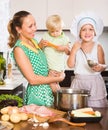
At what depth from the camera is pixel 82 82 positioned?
6.83 ft

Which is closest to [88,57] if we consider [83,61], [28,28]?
[83,61]

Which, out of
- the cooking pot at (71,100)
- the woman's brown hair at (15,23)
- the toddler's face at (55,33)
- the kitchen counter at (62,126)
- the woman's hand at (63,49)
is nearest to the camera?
the kitchen counter at (62,126)

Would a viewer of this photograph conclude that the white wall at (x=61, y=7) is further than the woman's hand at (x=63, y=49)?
Yes

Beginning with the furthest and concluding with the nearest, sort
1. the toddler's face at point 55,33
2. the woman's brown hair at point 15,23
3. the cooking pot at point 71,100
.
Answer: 1. the toddler's face at point 55,33
2. the woman's brown hair at point 15,23
3. the cooking pot at point 71,100

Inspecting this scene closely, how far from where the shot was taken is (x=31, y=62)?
1990 millimetres

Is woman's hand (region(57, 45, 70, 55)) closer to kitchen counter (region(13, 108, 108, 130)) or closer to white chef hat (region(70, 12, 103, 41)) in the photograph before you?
white chef hat (region(70, 12, 103, 41))

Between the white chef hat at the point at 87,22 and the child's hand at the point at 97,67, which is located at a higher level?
the white chef hat at the point at 87,22

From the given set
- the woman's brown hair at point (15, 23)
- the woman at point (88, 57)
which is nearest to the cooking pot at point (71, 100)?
the woman at point (88, 57)

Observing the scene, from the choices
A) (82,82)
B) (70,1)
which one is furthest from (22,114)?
(70,1)

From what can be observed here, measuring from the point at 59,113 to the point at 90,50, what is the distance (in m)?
0.61

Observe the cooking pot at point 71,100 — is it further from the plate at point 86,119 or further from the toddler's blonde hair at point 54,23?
the toddler's blonde hair at point 54,23

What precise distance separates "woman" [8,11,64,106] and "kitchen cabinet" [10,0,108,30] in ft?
6.78

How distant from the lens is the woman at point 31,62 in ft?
6.29

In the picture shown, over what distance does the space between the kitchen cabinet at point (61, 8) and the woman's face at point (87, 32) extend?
201 centimetres
